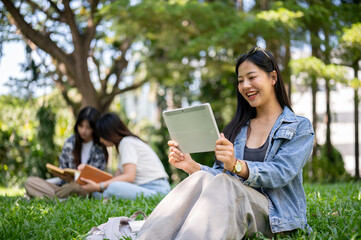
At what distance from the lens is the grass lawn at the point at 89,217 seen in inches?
97.7

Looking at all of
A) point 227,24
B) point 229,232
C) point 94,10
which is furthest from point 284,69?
point 229,232

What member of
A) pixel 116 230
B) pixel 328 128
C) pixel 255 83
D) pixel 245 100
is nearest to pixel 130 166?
pixel 116 230

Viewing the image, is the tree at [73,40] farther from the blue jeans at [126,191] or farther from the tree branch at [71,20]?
the blue jeans at [126,191]

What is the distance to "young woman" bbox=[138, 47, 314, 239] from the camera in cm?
205

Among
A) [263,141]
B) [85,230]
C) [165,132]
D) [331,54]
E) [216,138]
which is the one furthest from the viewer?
[165,132]

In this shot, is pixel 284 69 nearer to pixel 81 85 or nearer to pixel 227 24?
pixel 227 24

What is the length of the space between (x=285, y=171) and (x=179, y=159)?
0.67m

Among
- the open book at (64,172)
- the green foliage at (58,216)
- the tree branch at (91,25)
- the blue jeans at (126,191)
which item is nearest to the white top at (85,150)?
the open book at (64,172)

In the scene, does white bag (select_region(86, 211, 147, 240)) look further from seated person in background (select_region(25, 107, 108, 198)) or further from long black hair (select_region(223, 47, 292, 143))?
seated person in background (select_region(25, 107, 108, 198))

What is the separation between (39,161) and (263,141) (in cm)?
698

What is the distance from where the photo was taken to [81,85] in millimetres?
8188

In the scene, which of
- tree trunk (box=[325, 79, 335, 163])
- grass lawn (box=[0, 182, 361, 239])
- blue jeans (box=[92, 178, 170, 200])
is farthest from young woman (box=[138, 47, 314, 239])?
tree trunk (box=[325, 79, 335, 163])

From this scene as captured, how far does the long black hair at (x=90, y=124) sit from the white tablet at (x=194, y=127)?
8.71ft

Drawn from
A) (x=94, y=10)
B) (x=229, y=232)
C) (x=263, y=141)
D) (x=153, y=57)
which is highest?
(x=94, y=10)
